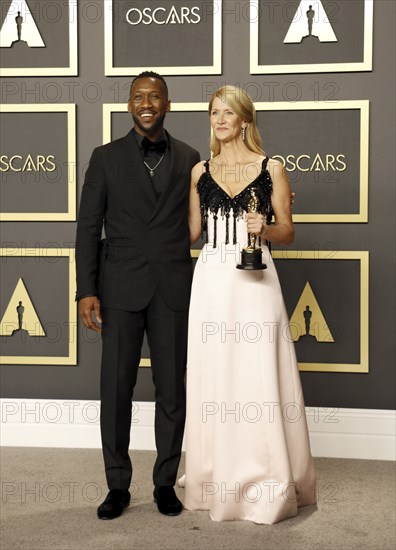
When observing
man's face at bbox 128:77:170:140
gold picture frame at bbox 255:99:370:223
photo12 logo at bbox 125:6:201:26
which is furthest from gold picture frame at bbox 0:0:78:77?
man's face at bbox 128:77:170:140

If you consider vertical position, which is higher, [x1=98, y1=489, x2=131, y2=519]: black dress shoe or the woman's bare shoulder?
the woman's bare shoulder

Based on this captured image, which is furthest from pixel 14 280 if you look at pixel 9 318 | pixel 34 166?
pixel 34 166

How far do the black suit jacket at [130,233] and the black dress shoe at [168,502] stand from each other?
778 mm

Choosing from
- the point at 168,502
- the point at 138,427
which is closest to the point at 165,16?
the point at 138,427

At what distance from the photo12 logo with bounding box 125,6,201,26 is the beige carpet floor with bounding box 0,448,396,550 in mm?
2357

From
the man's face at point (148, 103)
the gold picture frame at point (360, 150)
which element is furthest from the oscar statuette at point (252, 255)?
the gold picture frame at point (360, 150)

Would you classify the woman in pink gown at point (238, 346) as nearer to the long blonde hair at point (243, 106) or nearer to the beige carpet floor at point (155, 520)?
A: the long blonde hair at point (243, 106)

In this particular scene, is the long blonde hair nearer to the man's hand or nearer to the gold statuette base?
the gold statuette base

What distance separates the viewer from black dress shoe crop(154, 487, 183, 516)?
3.28 m

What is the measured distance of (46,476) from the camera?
3.84 metres

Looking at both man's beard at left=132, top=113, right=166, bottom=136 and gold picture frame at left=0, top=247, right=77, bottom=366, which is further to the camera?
gold picture frame at left=0, top=247, right=77, bottom=366

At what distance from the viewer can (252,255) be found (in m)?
3.09

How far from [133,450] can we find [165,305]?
141 centimetres

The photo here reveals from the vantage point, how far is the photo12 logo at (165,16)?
426 centimetres
